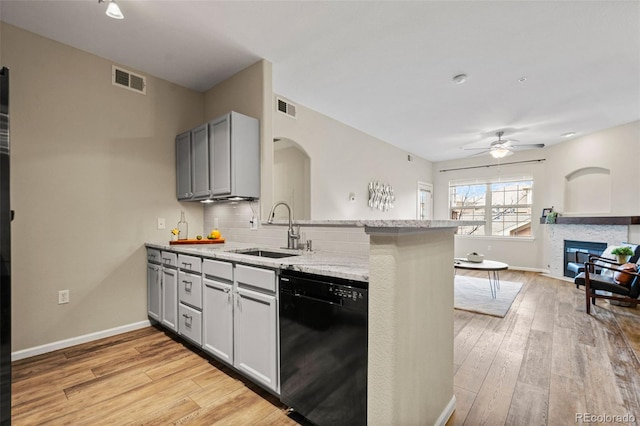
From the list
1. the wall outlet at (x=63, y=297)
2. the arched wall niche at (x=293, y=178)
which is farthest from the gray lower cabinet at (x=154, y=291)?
the arched wall niche at (x=293, y=178)

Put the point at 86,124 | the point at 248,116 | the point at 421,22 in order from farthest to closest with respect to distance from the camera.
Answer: the point at 248,116 < the point at 86,124 < the point at 421,22

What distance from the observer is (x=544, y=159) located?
6441 millimetres

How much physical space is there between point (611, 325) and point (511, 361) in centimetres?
182

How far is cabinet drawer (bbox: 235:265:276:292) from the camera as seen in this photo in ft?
6.00

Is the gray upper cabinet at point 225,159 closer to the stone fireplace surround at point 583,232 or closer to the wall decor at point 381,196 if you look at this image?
the wall decor at point 381,196

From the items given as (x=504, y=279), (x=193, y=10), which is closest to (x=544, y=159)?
(x=504, y=279)

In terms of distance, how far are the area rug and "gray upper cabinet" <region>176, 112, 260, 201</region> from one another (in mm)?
2771

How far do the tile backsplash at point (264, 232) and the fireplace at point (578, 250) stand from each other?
5.04 meters

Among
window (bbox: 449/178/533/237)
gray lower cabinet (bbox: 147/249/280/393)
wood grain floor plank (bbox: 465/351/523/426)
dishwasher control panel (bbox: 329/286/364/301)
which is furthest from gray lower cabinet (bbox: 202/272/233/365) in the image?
window (bbox: 449/178/533/237)

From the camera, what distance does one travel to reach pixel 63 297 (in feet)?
8.86

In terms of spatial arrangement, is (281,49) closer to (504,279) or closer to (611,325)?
(611,325)

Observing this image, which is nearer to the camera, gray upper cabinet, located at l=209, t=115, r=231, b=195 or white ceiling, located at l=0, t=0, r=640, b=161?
white ceiling, located at l=0, t=0, r=640, b=161

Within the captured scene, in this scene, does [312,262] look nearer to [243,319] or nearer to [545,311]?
[243,319]

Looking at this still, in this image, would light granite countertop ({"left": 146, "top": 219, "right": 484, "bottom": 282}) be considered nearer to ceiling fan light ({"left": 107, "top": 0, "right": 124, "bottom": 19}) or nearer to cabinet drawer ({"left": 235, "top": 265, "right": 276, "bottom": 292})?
cabinet drawer ({"left": 235, "top": 265, "right": 276, "bottom": 292})
